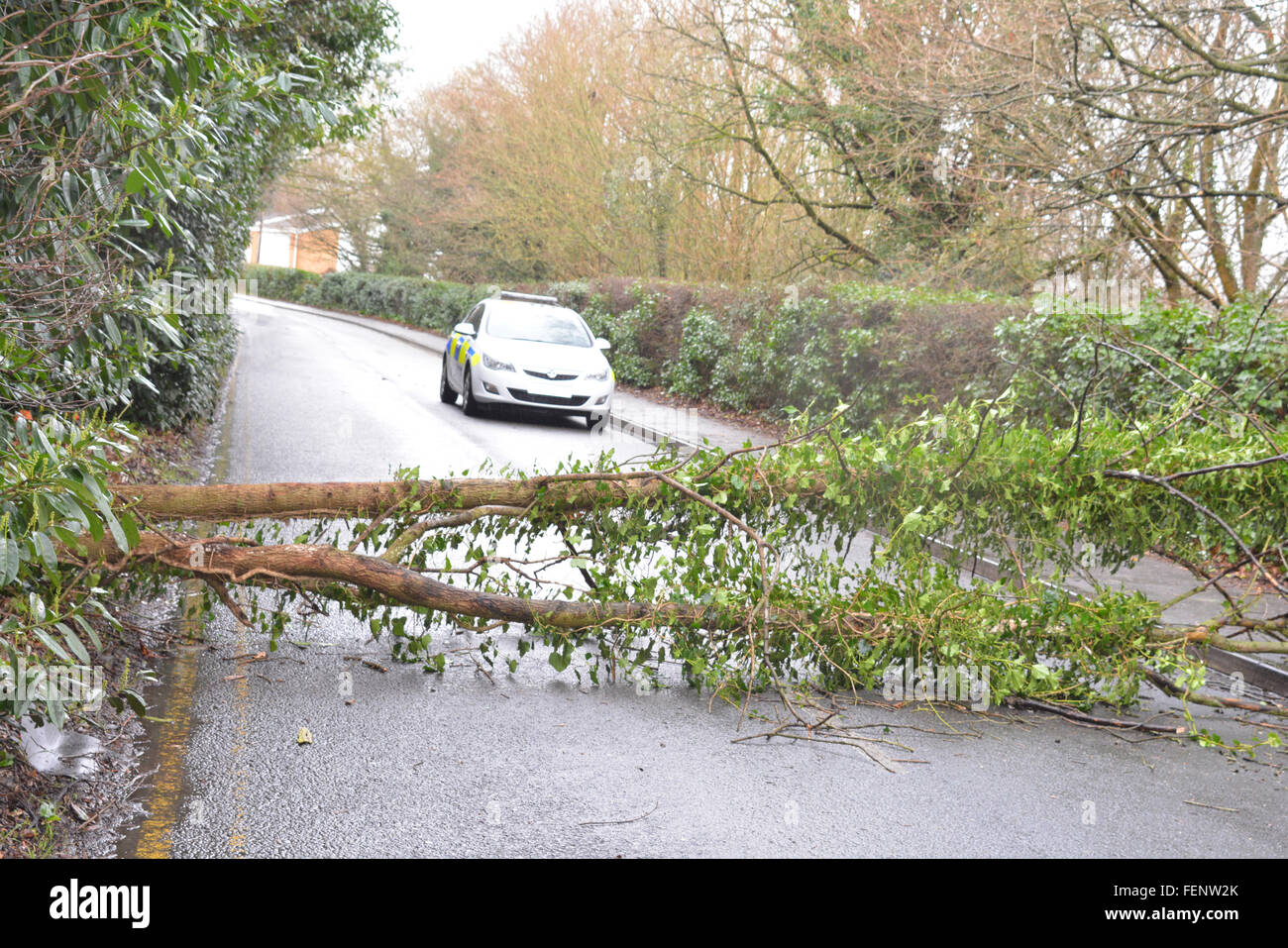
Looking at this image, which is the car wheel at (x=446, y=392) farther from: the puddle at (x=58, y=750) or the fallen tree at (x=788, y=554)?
the puddle at (x=58, y=750)

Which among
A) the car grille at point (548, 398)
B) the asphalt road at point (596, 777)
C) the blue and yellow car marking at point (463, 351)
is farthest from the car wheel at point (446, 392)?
the asphalt road at point (596, 777)

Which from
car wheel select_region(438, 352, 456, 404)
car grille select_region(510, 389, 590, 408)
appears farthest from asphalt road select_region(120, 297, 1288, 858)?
car wheel select_region(438, 352, 456, 404)

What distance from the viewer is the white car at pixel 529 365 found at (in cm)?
1642

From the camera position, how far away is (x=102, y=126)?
4.68m

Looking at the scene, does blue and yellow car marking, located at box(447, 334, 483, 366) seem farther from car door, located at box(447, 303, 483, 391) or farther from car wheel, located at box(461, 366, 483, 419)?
car wheel, located at box(461, 366, 483, 419)

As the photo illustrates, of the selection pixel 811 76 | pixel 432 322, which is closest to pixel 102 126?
pixel 811 76

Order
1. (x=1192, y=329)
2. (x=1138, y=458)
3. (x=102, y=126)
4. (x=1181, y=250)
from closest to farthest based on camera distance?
(x=102, y=126) → (x=1138, y=458) → (x=1192, y=329) → (x=1181, y=250)

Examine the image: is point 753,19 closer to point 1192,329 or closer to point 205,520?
point 1192,329

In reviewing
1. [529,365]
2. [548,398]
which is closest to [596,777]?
[548,398]

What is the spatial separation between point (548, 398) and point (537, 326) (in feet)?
6.46

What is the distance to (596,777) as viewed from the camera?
183 inches

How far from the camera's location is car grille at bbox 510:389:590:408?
16.4 m

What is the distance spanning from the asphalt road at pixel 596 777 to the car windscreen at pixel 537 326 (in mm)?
11248
